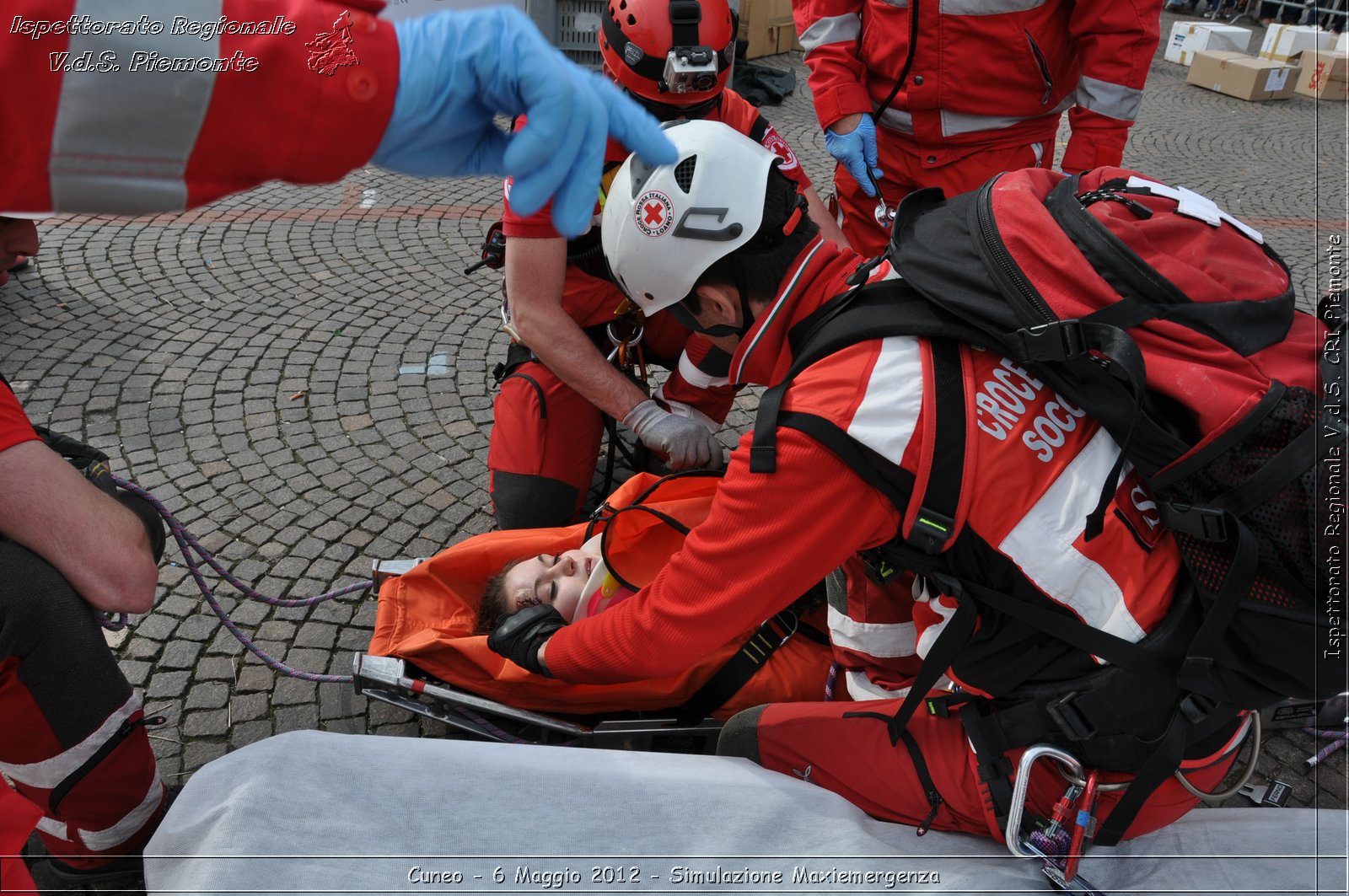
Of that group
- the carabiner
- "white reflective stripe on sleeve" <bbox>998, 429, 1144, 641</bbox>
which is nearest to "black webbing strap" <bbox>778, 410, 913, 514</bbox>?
"white reflective stripe on sleeve" <bbox>998, 429, 1144, 641</bbox>

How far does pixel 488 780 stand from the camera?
188 cm

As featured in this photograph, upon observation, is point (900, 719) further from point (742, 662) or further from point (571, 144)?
point (571, 144)

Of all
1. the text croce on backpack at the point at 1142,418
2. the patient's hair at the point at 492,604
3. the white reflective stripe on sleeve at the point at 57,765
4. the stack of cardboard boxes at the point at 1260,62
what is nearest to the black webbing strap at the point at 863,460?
the text croce on backpack at the point at 1142,418

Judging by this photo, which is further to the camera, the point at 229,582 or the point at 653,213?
the point at 229,582

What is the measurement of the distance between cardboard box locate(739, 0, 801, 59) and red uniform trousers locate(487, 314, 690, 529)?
7.77 meters

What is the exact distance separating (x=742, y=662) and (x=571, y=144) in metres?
1.69

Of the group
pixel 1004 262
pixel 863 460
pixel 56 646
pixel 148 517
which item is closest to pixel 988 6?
pixel 1004 262

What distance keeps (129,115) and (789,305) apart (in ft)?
4.54

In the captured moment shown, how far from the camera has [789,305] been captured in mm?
2100

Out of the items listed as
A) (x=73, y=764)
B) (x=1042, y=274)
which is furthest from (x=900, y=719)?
(x=73, y=764)

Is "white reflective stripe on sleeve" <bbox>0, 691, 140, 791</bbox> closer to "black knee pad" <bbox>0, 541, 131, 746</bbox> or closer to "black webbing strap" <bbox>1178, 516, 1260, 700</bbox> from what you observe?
"black knee pad" <bbox>0, 541, 131, 746</bbox>

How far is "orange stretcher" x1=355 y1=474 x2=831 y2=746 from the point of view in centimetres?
249

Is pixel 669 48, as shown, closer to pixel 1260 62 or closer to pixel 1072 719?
pixel 1072 719

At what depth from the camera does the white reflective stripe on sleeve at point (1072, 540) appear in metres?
1.66
